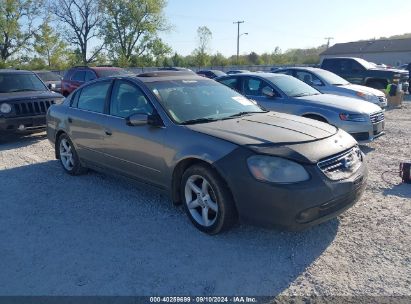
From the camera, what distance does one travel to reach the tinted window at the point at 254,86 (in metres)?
7.87

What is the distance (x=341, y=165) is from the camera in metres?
3.51

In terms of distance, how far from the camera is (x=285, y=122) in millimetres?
4191

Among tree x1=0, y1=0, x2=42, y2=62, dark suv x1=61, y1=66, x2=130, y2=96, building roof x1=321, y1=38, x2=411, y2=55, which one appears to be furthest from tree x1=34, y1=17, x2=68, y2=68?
building roof x1=321, y1=38, x2=411, y2=55

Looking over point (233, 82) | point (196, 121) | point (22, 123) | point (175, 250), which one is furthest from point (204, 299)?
point (22, 123)

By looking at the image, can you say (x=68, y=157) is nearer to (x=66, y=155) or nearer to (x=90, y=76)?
(x=66, y=155)

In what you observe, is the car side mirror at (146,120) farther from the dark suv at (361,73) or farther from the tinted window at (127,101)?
the dark suv at (361,73)

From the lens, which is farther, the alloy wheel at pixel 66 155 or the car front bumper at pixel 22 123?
the car front bumper at pixel 22 123

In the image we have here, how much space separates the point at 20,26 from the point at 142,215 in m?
51.1

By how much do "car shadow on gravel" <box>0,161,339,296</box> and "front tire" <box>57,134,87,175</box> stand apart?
0.92 metres

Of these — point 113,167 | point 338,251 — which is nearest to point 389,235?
point 338,251

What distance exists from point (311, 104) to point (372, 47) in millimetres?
60369

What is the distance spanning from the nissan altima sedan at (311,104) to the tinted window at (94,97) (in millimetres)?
3077

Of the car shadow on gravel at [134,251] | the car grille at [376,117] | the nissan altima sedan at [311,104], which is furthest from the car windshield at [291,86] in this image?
the car shadow on gravel at [134,251]

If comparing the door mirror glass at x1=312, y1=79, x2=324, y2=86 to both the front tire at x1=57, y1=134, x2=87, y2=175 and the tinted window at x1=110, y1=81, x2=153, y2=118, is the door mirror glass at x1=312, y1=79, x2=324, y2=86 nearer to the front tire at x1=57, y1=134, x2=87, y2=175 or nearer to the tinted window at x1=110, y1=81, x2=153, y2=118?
the tinted window at x1=110, y1=81, x2=153, y2=118
